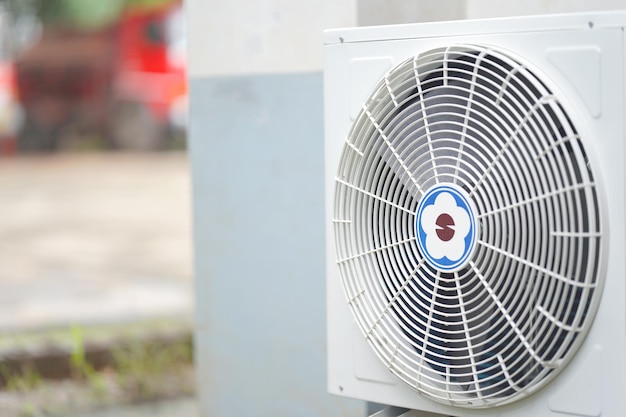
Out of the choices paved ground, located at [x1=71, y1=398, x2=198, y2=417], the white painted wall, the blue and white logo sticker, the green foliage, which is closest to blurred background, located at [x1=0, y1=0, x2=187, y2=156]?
the green foliage

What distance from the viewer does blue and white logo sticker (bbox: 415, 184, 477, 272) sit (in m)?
1.74

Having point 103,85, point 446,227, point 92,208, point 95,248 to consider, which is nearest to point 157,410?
point 446,227

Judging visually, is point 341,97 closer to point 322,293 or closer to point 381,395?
point 381,395

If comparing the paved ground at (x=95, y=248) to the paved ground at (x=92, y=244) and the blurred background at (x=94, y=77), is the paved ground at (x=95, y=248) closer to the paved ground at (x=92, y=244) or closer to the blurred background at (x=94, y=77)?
the paved ground at (x=92, y=244)

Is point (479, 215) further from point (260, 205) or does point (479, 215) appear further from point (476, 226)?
point (260, 205)

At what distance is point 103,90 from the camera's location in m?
16.0

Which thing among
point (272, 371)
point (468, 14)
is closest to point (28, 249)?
point (272, 371)

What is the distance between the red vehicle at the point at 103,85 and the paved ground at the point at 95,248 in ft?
7.55

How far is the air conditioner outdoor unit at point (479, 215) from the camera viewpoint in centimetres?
161

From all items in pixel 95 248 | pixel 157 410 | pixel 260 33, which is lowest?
pixel 157 410

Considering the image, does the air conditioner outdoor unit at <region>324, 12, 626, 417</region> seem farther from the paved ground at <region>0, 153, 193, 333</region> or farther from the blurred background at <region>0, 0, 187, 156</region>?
the blurred background at <region>0, 0, 187, 156</region>

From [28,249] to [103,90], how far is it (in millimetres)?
9052

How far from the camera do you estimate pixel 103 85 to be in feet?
52.4

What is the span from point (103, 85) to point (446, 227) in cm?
1485
